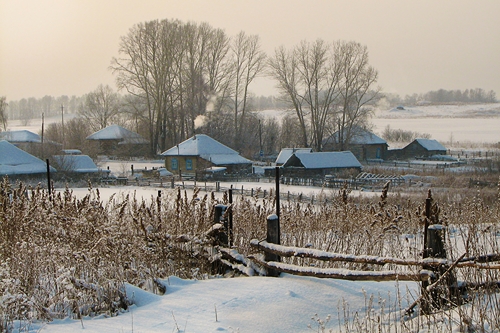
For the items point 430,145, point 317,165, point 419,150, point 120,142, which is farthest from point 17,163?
point 430,145

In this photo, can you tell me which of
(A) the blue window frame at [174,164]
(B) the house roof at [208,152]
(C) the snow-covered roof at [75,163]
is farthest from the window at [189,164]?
(C) the snow-covered roof at [75,163]

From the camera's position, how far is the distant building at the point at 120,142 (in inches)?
2415

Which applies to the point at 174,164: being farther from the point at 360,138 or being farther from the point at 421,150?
the point at 421,150

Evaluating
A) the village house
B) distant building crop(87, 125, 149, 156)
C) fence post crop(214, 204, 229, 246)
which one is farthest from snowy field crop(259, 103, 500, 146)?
fence post crop(214, 204, 229, 246)

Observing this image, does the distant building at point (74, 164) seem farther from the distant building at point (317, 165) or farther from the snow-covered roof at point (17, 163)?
the distant building at point (317, 165)

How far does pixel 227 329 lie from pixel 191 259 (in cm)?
233

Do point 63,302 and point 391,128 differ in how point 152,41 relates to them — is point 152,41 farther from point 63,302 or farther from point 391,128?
point 63,302

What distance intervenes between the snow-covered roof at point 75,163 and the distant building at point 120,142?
18.4m

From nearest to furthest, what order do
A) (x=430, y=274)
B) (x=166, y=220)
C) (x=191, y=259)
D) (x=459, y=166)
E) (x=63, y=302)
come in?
(x=430, y=274)
(x=63, y=302)
(x=191, y=259)
(x=166, y=220)
(x=459, y=166)

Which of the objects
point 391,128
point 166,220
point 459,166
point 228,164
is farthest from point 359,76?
point 166,220

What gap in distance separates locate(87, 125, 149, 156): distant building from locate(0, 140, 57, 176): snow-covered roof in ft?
73.4

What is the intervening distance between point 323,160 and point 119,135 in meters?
31.0

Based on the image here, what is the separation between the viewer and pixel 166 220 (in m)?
7.00

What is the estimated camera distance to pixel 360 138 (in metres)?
60.1
